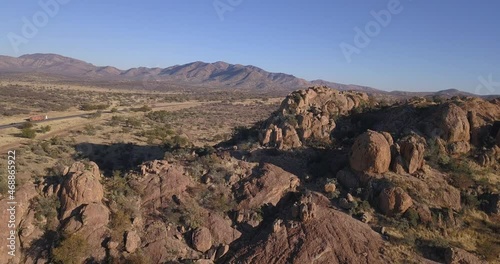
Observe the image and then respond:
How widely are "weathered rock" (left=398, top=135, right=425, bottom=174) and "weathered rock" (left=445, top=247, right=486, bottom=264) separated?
4.97 m

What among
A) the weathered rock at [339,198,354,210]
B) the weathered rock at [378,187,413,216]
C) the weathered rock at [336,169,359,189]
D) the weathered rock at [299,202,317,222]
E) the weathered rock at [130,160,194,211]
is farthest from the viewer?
the weathered rock at [336,169,359,189]

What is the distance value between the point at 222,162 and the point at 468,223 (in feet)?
40.2

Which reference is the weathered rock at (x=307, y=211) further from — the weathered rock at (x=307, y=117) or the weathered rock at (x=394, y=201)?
the weathered rock at (x=307, y=117)

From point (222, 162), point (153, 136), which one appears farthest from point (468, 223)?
point (153, 136)

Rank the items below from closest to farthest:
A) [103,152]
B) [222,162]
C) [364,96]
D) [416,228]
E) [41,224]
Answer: [41,224]
[416,228]
[222,162]
[364,96]
[103,152]

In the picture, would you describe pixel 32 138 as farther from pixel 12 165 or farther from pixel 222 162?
pixel 222 162

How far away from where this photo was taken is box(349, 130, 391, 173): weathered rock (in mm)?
18938

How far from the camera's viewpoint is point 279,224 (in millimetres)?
16609

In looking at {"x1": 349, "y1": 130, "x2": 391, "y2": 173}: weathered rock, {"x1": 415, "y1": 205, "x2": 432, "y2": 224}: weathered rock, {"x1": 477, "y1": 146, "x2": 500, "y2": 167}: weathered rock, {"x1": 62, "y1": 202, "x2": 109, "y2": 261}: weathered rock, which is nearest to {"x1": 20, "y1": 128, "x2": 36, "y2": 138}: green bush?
{"x1": 62, "y1": 202, "x2": 109, "y2": 261}: weathered rock

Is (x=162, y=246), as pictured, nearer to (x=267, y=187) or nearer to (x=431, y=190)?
(x=267, y=187)

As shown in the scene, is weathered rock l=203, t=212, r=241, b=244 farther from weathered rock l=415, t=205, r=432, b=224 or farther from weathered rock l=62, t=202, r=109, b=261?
weathered rock l=415, t=205, r=432, b=224

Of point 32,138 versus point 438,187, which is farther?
point 32,138

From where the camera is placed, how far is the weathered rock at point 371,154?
18938mm

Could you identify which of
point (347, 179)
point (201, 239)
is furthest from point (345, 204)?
point (201, 239)
